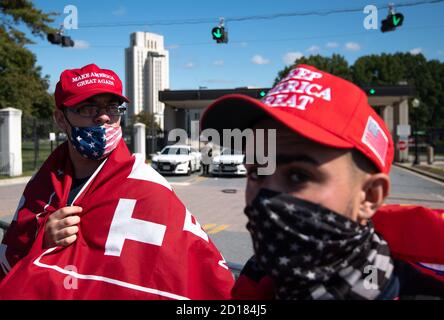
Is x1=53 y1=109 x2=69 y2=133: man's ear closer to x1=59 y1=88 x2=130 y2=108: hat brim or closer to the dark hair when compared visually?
x1=59 y1=88 x2=130 y2=108: hat brim

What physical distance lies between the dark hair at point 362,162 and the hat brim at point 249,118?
0.05 meters

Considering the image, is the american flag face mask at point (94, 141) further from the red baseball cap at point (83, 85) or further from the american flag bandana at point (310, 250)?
the american flag bandana at point (310, 250)

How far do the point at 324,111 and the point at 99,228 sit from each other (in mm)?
1101

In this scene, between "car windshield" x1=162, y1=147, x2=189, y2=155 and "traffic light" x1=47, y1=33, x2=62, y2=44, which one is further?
"car windshield" x1=162, y1=147, x2=189, y2=155

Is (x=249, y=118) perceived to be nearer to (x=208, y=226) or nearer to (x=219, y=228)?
(x=219, y=228)

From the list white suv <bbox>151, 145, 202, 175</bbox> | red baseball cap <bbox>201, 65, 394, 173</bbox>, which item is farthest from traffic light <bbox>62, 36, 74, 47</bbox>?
red baseball cap <bbox>201, 65, 394, 173</bbox>

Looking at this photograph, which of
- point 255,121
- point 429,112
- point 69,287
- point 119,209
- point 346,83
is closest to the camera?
point 346,83

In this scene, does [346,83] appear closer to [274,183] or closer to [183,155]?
[274,183]

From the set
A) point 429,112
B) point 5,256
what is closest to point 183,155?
point 5,256

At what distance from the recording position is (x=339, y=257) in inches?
46.1

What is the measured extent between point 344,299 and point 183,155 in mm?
18986

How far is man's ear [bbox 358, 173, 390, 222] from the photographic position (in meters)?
1.24

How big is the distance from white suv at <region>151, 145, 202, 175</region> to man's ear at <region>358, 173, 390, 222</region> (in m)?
18.0

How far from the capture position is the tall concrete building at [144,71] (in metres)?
80.0
